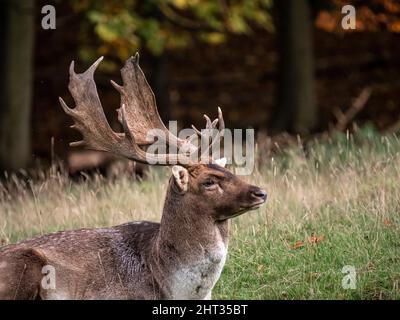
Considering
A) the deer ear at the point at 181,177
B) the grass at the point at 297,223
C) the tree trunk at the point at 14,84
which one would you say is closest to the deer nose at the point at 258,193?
the deer ear at the point at 181,177

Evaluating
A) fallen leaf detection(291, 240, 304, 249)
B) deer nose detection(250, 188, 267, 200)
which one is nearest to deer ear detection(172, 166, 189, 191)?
deer nose detection(250, 188, 267, 200)

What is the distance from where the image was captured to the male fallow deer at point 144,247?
22.3 feet

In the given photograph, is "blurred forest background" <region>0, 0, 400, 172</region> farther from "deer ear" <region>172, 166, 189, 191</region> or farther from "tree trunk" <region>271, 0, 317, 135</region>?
"deer ear" <region>172, 166, 189, 191</region>

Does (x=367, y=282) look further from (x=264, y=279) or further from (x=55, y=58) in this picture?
(x=55, y=58)

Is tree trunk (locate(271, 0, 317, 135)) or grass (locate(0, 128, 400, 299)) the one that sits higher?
tree trunk (locate(271, 0, 317, 135))

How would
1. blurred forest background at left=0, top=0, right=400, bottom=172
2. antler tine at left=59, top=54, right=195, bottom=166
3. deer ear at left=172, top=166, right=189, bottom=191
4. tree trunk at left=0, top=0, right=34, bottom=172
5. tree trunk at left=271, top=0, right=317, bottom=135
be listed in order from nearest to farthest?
deer ear at left=172, top=166, right=189, bottom=191
antler tine at left=59, top=54, right=195, bottom=166
tree trunk at left=0, top=0, right=34, bottom=172
blurred forest background at left=0, top=0, right=400, bottom=172
tree trunk at left=271, top=0, right=317, bottom=135

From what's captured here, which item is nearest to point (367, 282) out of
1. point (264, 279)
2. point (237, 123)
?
point (264, 279)

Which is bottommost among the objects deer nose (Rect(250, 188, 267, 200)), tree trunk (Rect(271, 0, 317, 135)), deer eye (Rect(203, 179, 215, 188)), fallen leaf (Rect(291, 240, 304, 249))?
fallen leaf (Rect(291, 240, 304, 249))

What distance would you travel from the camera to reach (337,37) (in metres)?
24.4

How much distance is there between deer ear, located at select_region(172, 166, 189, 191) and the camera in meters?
7.00

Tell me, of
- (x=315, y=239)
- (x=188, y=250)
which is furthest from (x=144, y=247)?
(x=315, y=239)

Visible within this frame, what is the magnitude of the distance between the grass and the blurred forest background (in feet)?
6.24

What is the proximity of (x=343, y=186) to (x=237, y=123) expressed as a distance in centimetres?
1164

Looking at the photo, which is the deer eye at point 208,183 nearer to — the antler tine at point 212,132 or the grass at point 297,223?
the antler tine at point 212,132
